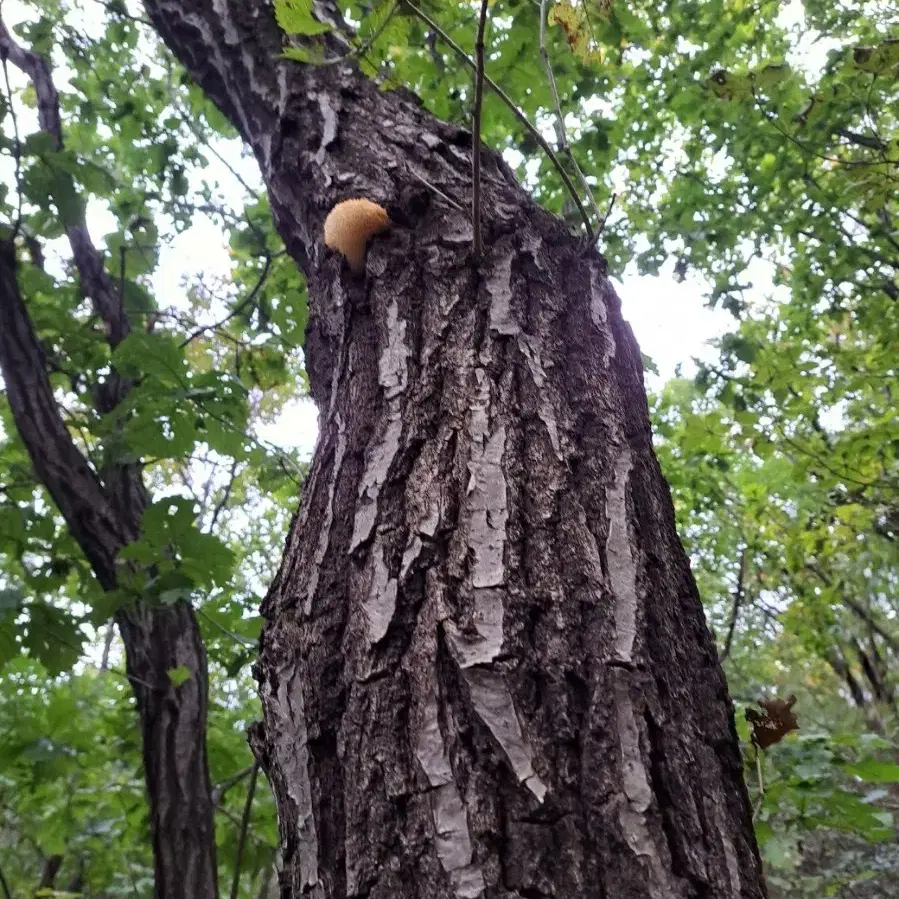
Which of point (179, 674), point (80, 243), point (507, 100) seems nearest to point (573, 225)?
point (507, 100)

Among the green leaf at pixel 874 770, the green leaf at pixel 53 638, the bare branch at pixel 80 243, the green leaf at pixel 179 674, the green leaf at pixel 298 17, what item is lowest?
the green leaf at pixel 874 770

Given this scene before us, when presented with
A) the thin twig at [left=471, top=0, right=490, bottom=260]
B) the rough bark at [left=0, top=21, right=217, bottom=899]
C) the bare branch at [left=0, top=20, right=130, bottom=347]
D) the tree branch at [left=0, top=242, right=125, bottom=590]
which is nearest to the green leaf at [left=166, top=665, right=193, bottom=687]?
the rough bark at [left=0, top=21, right=217, bottom=899]

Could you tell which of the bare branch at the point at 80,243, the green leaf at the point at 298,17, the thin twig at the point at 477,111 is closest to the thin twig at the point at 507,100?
the thin twig at the point at 477,111

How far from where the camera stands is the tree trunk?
2.18ft

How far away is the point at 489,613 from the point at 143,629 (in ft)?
7.01

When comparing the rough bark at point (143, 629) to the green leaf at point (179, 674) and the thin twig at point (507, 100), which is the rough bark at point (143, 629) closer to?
the green leaf at point (179, 674)

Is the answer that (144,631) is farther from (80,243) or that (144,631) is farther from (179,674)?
(80,243)

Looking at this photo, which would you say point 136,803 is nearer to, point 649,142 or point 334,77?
point 334,77

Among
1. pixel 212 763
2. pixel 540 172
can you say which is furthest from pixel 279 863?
pixel 540 172

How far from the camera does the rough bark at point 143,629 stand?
2275 millimetres

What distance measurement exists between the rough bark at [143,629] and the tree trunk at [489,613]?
1.59 meters

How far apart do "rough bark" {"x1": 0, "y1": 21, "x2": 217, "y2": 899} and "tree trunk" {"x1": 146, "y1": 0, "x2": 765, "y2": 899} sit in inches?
62.6

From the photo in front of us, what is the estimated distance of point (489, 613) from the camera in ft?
2.60

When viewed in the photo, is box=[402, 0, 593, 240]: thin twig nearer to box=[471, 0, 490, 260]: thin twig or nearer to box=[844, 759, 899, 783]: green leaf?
box=[471, 0, 490, 260]: thin twig
